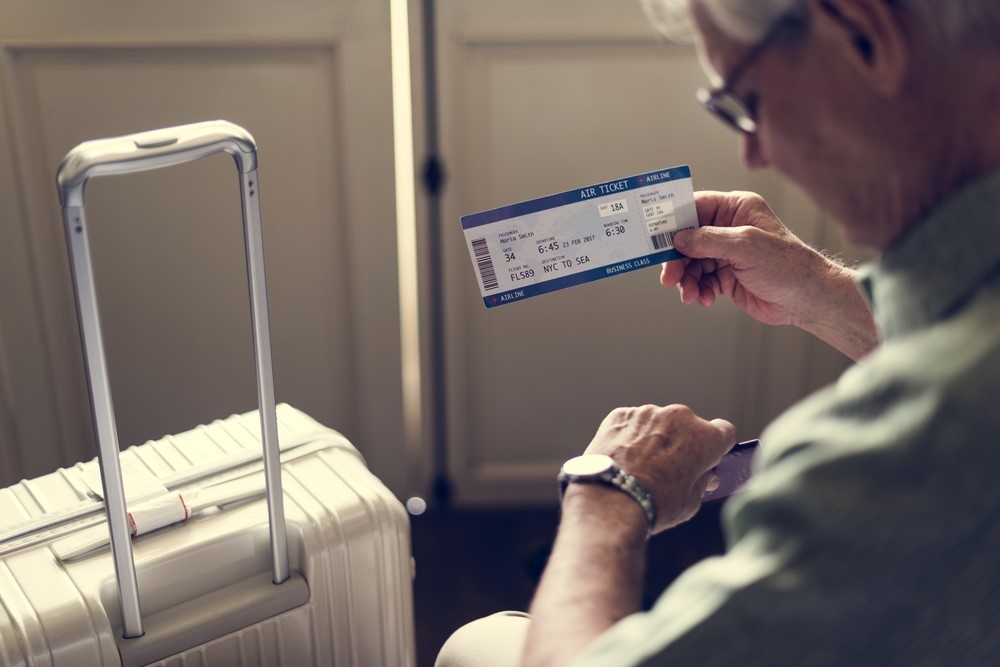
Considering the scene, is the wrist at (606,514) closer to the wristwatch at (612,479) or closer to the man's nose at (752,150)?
the wristwatch at (612,479)

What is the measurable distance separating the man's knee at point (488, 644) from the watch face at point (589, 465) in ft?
0.76

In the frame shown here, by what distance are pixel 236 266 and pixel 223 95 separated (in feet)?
1.07

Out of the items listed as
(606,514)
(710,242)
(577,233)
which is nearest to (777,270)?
(710,242)

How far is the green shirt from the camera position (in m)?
0.54

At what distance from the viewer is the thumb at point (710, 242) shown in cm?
115

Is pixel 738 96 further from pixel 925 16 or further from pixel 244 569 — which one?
pixel 244 569

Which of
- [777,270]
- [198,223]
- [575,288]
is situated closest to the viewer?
[777,270]

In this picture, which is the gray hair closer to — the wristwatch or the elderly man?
the elderly man

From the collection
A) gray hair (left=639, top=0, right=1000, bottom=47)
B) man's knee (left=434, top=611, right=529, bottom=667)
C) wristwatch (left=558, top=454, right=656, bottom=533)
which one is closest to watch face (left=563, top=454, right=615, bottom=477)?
wristwatch (left=558, top=454, right=656, bottom=533)

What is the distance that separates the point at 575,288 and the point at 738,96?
1431 mm

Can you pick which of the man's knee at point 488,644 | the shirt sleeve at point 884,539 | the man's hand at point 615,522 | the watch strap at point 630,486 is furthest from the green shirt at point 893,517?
the man's knee at point 488,644

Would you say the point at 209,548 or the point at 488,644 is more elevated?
the point at 209,548

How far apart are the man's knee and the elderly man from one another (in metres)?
0.33

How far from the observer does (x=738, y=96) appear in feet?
2.26
